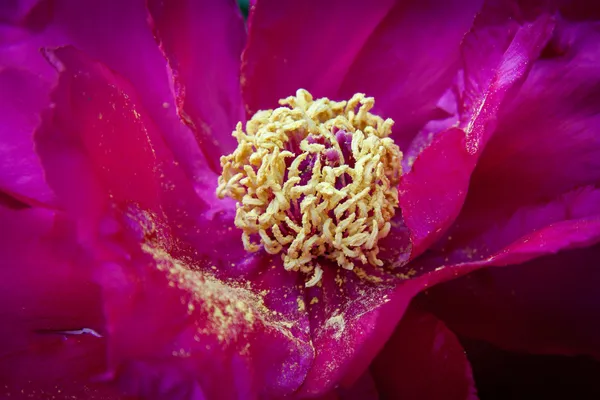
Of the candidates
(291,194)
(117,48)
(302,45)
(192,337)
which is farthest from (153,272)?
(302,45)

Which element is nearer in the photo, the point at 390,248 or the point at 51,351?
the point at 51,351

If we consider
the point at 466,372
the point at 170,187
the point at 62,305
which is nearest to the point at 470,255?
the point at 466,372

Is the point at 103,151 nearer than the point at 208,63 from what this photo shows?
Yes

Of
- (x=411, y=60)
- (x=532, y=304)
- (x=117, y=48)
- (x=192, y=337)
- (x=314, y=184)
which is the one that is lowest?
(x=532, y=304)

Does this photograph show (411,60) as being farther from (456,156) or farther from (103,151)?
(103,151)

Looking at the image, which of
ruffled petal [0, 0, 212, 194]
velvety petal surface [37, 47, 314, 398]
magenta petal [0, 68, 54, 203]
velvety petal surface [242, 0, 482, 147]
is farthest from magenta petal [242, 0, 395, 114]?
magenta petal [0, 68, 54, 203]

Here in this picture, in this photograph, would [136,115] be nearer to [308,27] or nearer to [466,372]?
[308,27]
